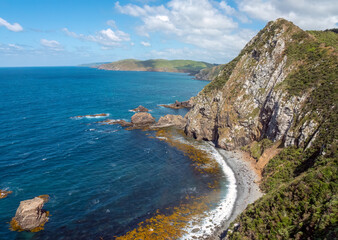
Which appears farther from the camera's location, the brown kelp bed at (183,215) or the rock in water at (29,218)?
the brown kelp bed at (183,215)

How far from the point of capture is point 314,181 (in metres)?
27.9

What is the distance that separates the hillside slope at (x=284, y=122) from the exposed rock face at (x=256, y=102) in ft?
0.69

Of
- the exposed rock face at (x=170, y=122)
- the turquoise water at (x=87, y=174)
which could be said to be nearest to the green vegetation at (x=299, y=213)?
the turquoise water at (x=87, y=174)

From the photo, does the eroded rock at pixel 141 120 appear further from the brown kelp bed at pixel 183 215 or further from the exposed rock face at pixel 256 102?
the brown kelp bed at pixel 183 215

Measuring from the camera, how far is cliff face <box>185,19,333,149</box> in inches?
1978

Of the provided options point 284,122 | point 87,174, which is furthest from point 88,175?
point 284,122

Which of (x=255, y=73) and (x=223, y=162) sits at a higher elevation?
(x=255, y=73)

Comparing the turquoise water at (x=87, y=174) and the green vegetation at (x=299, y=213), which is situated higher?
the green vegetation at (x=299, y=213)

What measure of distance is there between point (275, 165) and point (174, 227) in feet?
89.3

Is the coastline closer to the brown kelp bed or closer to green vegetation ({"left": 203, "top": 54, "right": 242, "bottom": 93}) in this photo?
the brown kelp bed

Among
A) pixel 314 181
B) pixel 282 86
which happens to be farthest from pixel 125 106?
pixel 314 181

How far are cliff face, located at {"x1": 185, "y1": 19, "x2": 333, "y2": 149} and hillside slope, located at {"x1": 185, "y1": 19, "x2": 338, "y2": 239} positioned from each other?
0.22 m

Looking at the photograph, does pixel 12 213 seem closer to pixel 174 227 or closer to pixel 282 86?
pixel 174 227

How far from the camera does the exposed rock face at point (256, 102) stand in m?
51.1
